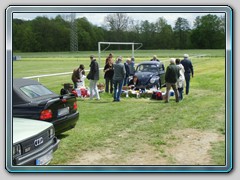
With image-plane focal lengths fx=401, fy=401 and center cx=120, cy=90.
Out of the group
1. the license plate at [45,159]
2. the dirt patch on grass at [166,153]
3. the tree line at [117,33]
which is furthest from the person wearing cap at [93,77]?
the tree line at [117,33]

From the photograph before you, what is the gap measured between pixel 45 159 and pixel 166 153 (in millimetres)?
1648

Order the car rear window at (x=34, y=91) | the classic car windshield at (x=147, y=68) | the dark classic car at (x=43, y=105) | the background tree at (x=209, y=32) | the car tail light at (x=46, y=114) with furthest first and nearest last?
1. the classic car windshield at (x=147, y=68)
2. the car tail light at (x=46, y=114)
3. the car rear window at (x=34, y=91)
4. the dark classic car at (x=43, y=105)
5. the background tree at (x=209, y=32)

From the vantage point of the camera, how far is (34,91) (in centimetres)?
653

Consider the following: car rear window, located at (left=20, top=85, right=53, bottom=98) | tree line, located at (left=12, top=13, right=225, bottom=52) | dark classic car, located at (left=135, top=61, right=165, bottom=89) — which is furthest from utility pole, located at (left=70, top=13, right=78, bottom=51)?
dark classic car, located at (left=135, top=61, right=165, bottom=89)

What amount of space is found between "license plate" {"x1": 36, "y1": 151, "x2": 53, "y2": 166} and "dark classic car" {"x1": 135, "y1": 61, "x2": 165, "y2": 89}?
942 centimetres

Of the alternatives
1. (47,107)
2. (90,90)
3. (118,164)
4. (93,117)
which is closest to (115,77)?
(90,90)

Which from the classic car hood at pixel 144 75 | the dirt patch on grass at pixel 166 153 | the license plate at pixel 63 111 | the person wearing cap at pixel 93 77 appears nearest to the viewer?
the dirt patch on grass at pixel 166 153

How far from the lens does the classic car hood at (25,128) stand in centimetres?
489

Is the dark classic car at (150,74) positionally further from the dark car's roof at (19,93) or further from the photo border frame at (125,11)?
the photo border frame at (125,11)

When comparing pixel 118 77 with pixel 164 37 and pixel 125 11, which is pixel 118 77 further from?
pixel 125 11

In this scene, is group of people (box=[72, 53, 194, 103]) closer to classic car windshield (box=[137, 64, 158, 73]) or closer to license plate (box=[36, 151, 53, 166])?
classic car windshield (box=[137, 64, 158, 73])

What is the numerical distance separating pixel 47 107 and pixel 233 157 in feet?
10.2

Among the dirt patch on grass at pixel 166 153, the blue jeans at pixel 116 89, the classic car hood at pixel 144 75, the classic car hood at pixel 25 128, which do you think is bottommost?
the dirt patch on grass at pixel 166 153

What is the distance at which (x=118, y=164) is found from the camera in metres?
4.79
